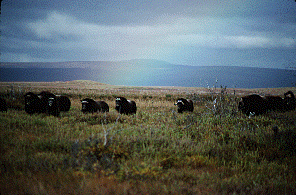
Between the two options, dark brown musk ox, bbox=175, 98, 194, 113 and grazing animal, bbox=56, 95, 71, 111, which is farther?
dark brown musk ox, bbox=175, 98, 194, 113

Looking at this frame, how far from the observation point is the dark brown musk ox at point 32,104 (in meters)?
10.8

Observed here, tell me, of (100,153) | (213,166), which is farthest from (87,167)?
(213,166)

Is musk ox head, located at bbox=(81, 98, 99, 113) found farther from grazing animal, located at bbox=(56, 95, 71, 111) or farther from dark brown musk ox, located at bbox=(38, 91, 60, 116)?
grazing animal, located at bbox=(56, 95, 71, 111)

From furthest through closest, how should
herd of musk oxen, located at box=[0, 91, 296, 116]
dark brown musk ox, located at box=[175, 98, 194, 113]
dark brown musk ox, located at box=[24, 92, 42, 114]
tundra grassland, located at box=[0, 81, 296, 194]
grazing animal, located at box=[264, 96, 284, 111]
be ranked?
dark brown musk ox, located at box=[175, 98, 194, 113] → grazing animal, located at box=[264, 96, 284, 111] → herd of musk oxen, located at box=[0, 91, 296, 116] → dark brown musk ox, located at box=[24, 92, 42, 114] → tundra grassland, located at box=[0, 81, 296, 194]

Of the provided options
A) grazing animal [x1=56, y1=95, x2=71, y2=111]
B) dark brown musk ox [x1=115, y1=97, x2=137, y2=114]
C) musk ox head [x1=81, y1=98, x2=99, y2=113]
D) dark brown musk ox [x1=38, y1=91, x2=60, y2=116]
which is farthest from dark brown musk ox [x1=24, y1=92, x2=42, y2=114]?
dark brown musk ox [x1=115, y1=97, x2=137, y2=114]

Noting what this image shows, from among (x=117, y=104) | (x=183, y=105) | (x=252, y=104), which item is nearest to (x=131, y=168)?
(x=117, y=104)

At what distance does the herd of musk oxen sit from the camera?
11023 millimetres

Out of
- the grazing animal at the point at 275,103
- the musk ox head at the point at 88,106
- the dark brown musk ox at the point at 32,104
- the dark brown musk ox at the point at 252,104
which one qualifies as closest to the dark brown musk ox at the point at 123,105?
the musk ox head at the point at 88,106

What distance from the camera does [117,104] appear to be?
12984 mm

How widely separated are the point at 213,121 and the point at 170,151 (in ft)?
20.1

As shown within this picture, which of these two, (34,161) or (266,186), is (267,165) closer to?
(266,186)

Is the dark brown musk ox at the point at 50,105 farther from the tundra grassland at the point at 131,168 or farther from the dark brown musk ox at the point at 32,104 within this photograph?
the tundra grassland at the point at 131,168

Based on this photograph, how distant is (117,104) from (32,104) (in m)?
5.40

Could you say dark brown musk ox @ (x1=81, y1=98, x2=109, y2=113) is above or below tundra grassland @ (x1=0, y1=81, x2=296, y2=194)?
above
